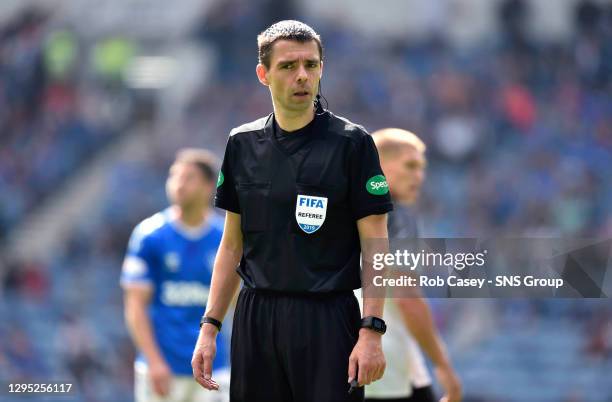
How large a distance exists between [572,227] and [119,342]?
220 inches

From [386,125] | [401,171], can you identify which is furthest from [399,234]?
[386,125]

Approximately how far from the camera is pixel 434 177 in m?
12.7

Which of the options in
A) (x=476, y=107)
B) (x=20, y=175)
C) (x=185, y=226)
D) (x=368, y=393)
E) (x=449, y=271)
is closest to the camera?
(x=449, y=271)

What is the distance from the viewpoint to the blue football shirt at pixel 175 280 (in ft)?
21.5

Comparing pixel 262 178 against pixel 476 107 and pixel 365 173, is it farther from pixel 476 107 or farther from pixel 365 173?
pixel 476 107

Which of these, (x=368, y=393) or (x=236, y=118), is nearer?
(x=368, y=393)

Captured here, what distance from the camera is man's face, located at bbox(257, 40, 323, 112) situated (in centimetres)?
367

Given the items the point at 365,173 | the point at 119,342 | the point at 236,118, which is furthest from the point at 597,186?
the point at 365,173


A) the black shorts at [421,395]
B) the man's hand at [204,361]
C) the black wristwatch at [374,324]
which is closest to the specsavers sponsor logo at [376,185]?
the black wristwatch at [374,324]

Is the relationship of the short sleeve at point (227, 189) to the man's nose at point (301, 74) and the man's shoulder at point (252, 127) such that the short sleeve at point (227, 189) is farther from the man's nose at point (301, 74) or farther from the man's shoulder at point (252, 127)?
the man's nose at point (301, 74)

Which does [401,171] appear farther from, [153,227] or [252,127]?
[153,227]

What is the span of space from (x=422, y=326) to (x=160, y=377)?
2.18 meters

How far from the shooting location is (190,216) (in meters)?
6.76

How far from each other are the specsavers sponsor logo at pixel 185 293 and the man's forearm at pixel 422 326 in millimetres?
2017
